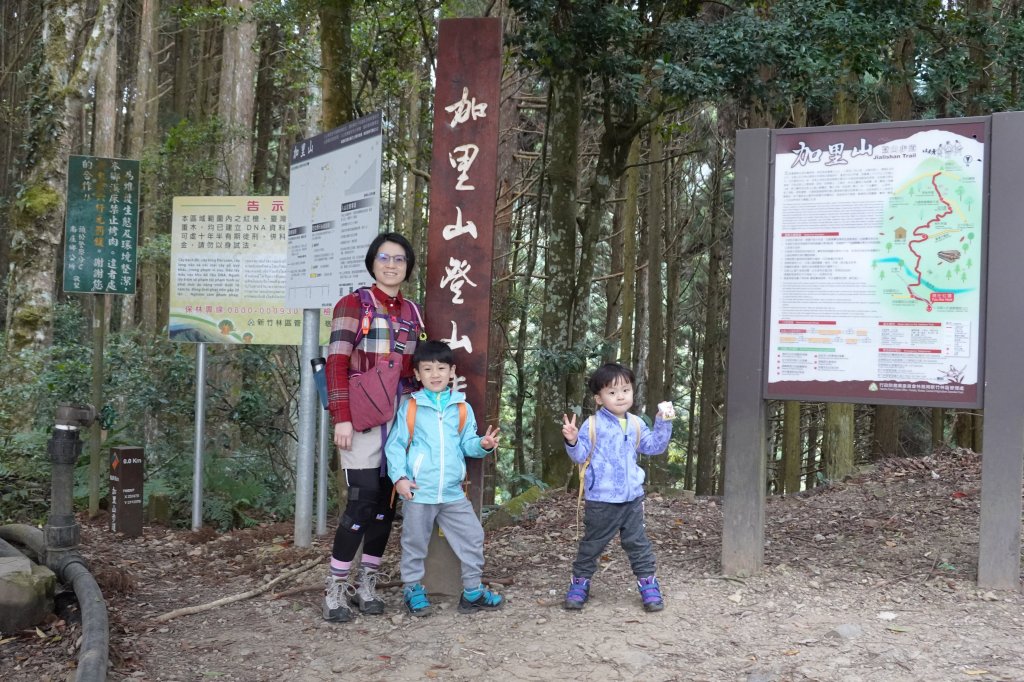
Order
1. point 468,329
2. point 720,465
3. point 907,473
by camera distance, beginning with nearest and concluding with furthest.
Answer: point 468,329
point 907,473
point 720,465

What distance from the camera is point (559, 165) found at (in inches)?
360

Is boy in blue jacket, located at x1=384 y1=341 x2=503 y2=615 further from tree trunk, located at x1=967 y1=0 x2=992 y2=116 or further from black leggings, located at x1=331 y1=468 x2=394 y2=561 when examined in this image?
tree trunk, located at x1=967 y1=0 x2=992 y2=116

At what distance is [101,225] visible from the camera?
7703mm

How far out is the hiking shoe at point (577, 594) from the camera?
4.71 m

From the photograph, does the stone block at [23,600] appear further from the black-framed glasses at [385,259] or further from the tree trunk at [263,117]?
the tree trunk at [263,117]

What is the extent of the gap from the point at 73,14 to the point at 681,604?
935 cm

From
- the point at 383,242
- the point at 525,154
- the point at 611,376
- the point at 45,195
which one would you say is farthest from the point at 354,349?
the point at 525,154

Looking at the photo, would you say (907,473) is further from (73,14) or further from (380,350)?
(73,14)

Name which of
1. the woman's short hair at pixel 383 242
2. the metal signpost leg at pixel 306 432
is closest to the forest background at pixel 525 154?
the metal signpost leg at pixel 306 432

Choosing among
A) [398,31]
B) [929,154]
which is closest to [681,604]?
[929,154]

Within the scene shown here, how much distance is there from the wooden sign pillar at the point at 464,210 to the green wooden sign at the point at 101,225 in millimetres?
3860

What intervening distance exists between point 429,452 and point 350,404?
0.49 m

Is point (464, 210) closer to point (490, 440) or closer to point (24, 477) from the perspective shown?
point (490, 440)

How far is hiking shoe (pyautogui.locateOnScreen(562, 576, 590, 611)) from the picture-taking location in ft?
15.5
